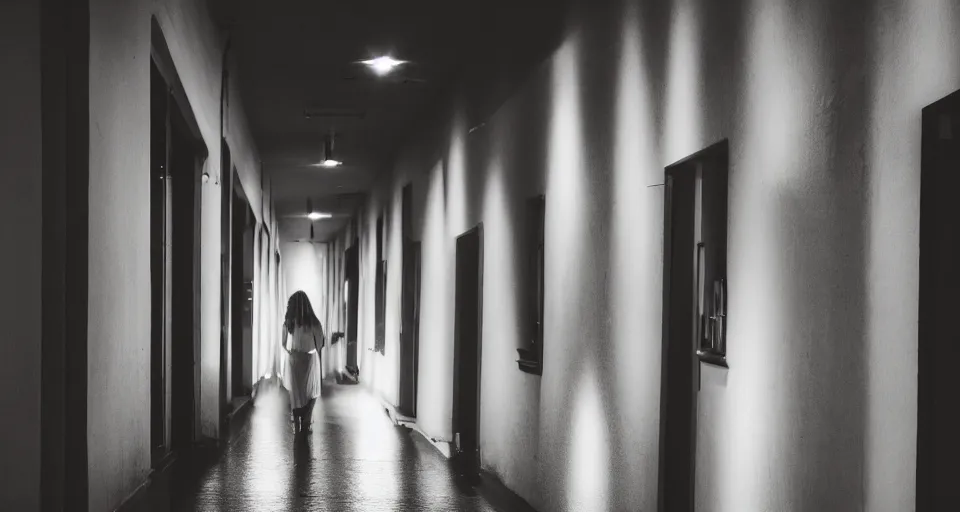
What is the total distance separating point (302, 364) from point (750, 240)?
8745 millimetres

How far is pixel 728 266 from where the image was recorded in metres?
4.04

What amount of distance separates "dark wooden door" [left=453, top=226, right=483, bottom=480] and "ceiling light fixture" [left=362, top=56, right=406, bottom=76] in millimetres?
1784

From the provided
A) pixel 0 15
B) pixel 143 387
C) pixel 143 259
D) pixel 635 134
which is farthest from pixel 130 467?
pixel 635 134

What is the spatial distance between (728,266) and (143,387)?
305cm

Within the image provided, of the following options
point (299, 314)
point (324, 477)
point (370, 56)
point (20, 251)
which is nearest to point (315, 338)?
point (299, 314)

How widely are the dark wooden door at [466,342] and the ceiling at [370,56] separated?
55.4 inches

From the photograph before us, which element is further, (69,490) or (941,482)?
(69,490)

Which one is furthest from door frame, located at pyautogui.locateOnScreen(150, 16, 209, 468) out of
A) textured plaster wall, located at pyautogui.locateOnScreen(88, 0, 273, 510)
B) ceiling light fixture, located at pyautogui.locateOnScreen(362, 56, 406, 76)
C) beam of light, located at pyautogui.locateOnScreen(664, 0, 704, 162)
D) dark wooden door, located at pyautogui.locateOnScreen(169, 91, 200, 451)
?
beam of light, located at pyautogui.locateOnScreen(664, 0, 704, 162)

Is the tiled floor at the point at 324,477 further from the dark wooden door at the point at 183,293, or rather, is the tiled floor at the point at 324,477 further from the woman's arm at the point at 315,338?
the woman's arm at the point at 315,338

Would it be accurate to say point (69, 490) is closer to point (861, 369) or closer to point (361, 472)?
point (861, 369)

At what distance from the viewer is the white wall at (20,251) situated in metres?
3.55

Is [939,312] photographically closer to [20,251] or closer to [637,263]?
[637,263]

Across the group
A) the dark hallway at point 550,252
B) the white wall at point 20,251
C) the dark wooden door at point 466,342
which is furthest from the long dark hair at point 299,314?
the white wall at point 20,251

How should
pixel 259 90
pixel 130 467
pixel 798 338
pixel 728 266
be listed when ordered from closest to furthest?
pixel 798 338
pixel 728 266
pixel 130 467
pixel 259 90
